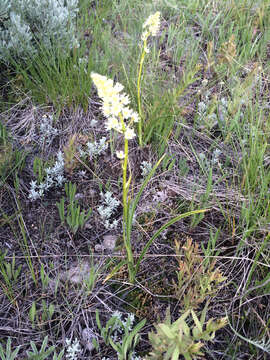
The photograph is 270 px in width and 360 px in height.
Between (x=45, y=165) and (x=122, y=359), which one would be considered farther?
(x=45, y=165)

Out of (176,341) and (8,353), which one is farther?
(8,353)

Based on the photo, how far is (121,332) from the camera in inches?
62.8

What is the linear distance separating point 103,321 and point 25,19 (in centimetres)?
248

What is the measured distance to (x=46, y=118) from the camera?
2.48m

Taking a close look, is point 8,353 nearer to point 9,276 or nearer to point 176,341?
point 9,276

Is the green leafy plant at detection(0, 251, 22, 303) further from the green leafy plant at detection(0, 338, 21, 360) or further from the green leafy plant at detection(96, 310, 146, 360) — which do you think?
the green leafy plant at detection(96, 310, 146, 360)

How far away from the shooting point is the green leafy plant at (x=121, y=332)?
142 cm

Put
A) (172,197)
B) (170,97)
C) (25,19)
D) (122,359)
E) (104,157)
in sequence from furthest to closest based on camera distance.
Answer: (25,19) < (104,157) < (170,97) < (172,197) < (122,359)

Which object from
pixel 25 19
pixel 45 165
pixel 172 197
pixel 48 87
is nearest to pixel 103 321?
pixel 172 197

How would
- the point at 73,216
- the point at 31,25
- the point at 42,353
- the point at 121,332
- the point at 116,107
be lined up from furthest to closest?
the point at 31,25 < the point at 73,216 < the point at 121,332 < the point at 42,353 < the point at 116,107

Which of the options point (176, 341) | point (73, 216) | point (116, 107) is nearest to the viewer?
point (176, 341)

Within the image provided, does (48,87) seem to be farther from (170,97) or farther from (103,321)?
(103,321)

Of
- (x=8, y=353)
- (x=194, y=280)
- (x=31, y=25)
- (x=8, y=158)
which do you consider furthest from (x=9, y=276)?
(x=31, y=25)

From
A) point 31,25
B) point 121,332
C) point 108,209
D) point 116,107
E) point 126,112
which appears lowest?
point 121,332
